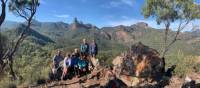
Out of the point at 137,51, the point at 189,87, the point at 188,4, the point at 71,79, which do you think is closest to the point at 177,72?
the point at 137,51

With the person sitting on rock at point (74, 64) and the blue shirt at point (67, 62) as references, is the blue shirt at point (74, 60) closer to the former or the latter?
the person sitting on rock at point (74, 64)

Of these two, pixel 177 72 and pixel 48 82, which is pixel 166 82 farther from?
pixel 48 82

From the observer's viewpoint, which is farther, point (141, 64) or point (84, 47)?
point (84, 47)

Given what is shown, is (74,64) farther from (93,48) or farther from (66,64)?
(93,48)

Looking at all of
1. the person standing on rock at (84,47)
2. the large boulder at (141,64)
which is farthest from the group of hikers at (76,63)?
the large boulder at (141,64)

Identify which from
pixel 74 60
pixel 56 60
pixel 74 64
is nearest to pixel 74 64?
pixel 74 64

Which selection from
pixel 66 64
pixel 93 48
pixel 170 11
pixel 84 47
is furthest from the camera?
pixel 170 11

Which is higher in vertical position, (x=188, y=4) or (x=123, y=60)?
(x=188, y=4)

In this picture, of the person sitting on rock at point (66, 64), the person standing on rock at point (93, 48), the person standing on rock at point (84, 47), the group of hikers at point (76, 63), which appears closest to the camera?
the person sitting on rock at point (66, 64)

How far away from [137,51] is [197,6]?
1617cm

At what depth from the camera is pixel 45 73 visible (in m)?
25.2

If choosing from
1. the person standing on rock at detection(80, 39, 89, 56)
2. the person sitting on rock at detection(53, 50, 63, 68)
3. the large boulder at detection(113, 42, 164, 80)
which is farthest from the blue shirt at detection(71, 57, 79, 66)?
the large boulder at detection(113, 42, 164, 80)

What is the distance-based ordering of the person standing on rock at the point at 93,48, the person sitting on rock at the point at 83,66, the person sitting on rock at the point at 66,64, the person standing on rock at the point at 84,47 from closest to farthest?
the person sitting on rock at the point at 66,64 < the person sitting on rock at the point at 83,66 < the person standing on rock at the point at 84,47 < the person standing on rock at the point at 93,48

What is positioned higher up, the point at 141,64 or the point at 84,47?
the point at 84,47
